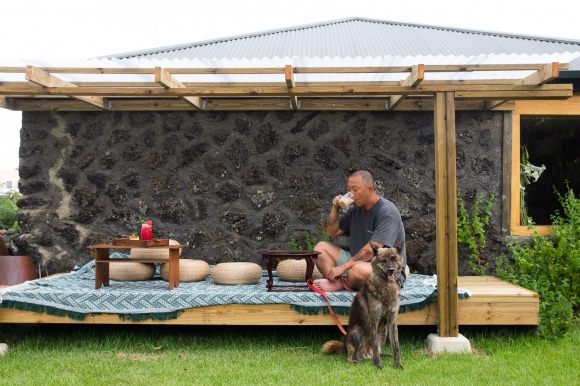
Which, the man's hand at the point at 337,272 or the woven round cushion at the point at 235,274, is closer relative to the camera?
the man's hand at the point at 337,272

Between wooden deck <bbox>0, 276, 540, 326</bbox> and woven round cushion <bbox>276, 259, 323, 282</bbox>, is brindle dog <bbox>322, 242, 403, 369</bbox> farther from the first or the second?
woven round cushion <bbox>276, 259, 323, 282</bbox>

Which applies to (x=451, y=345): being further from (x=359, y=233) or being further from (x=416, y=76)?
(x=416, y=76)

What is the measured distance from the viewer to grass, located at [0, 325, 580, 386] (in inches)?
162

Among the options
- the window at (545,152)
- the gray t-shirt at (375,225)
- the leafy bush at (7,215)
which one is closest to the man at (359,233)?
the gray t-shirt at (375,225)

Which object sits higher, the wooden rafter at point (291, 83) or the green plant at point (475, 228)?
the wooden rafter at point (291, 83)

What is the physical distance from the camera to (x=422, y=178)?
6438 mm

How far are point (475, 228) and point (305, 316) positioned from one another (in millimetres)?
2412

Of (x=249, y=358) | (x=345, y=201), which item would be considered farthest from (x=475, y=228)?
(x=249, y=358)

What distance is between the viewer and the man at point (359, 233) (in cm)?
489

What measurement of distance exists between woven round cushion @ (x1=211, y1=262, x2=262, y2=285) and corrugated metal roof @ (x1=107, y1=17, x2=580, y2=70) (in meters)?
2.41

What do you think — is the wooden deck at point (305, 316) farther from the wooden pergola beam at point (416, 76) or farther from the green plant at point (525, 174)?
the wooden pergola beam at point (416, 76)

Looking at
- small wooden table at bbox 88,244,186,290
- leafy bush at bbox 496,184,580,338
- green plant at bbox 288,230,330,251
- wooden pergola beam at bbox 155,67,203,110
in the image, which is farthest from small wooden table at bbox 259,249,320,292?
leafy bush at bbox 496,184,580,338

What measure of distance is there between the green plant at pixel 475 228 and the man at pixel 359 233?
56.2 inches

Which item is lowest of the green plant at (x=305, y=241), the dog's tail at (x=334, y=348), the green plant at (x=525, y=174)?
the dog's tail at (x=334, y=348)
